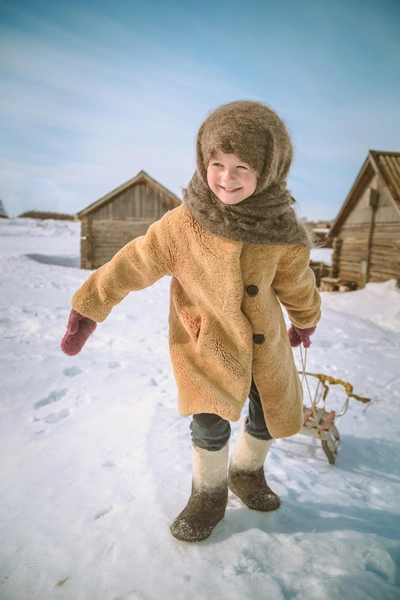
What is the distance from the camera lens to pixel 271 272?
1.42 meters

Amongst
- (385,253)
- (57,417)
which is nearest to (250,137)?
(57,417)

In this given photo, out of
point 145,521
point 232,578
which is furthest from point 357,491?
point 145,521

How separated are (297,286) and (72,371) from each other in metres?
1.98

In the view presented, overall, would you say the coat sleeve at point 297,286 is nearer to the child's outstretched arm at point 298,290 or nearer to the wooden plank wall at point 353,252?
the child's outstretched arm at point 298,290

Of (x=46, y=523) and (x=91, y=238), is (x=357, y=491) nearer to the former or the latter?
(x=46, y=523)

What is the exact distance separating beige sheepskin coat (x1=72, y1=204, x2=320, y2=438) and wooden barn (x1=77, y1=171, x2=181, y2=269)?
10.8m

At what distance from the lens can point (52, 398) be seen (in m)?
2.35

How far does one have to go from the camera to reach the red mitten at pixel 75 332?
143 cm

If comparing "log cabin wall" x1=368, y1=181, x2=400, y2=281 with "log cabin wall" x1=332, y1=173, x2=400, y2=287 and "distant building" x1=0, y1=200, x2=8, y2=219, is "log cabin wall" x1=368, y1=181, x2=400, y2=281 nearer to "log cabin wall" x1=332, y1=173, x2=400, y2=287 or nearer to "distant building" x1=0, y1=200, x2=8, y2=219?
"log cabin wall" x1=332, y1=173, x2=400, y2=287

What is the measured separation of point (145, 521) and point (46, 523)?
0.39 meters

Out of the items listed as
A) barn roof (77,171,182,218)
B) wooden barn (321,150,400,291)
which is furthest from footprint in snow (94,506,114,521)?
barn roof (77,171,182,218)

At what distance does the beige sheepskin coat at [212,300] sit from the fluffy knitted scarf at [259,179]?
0.06 meters

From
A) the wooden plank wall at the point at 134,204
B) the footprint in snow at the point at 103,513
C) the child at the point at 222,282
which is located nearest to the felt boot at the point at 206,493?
the child at the point at 222,282

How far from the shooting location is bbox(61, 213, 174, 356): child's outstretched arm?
1.40m
